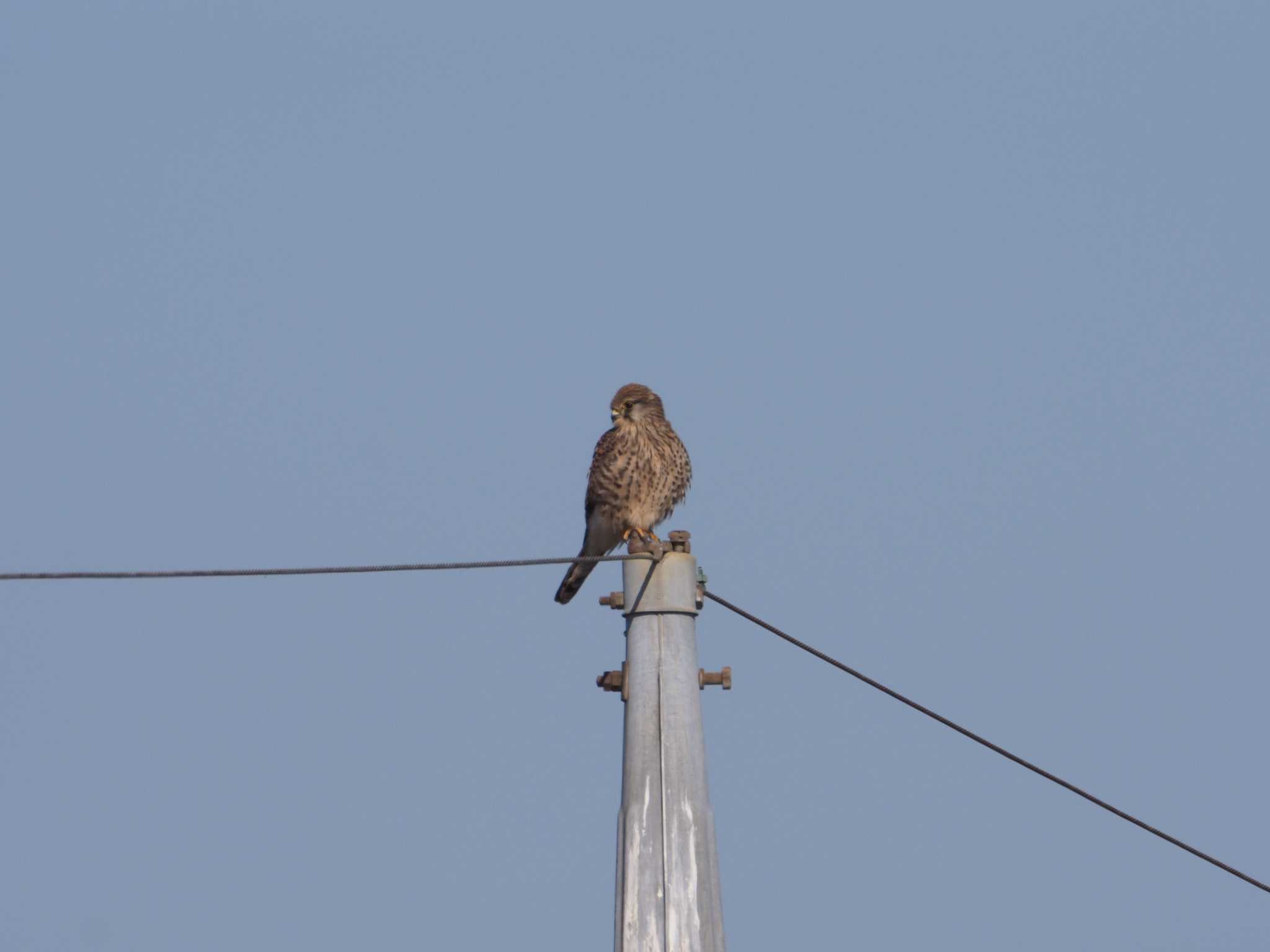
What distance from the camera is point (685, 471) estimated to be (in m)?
10.0

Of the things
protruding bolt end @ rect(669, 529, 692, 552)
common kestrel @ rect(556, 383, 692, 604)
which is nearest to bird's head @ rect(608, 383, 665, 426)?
common kestrel @ rect(556, 383, 692, 604)

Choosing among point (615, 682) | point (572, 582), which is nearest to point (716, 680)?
point (615, 682)

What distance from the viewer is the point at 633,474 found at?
9.86 meters

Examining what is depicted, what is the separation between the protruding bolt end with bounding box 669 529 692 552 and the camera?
253 inches

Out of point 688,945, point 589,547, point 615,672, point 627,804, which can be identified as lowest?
point 688,945

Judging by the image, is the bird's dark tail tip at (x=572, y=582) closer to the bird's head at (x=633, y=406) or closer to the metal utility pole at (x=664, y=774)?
the bird's head at (x=633, y=406)

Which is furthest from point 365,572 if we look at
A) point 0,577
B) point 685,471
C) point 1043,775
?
point 685,471

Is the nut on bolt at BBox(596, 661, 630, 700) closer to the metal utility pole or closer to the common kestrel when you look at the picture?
the metal utility pole

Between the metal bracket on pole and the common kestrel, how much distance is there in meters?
3.36

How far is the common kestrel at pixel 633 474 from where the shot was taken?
32.3 feet

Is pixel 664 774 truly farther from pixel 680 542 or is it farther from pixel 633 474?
pixel 633 474

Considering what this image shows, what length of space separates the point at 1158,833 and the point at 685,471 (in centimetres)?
398

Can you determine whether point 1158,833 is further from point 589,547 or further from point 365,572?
point 589,547

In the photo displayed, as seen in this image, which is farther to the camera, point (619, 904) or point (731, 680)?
point (731, 680)
